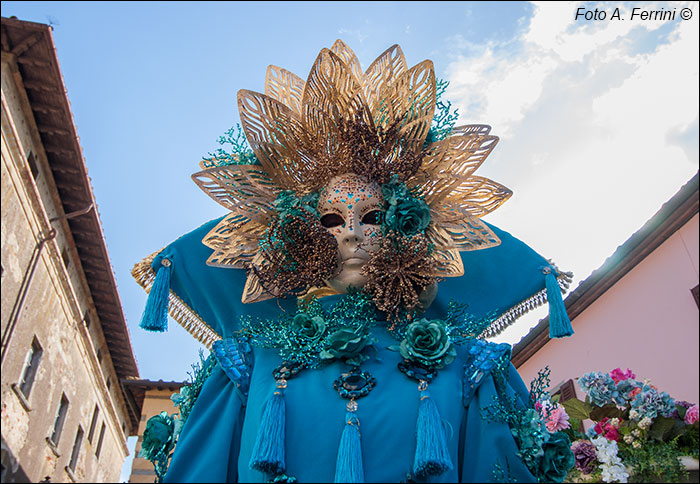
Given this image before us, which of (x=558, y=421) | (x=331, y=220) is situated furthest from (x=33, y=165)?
(x=558, y=421)

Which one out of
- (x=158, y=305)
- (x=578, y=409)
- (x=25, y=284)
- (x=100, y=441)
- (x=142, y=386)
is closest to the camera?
(x=158, y=305)

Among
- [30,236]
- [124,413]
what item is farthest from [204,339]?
[124,413]

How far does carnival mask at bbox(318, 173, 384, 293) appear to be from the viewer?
11.2ft

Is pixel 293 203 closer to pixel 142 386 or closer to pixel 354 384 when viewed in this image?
pixel 354 384

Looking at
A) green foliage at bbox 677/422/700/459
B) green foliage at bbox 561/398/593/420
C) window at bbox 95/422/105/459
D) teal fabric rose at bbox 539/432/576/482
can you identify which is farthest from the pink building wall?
window at bbox 95/422/105/459

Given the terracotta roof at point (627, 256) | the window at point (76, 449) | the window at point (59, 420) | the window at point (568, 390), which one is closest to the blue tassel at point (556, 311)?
the terracotta roof at point (627, 256)

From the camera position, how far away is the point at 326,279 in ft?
11.3

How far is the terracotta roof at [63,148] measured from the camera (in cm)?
1160

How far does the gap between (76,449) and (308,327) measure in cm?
1597

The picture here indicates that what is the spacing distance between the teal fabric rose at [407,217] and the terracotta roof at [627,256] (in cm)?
498

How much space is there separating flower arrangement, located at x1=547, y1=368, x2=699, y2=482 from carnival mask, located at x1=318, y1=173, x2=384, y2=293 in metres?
1.68

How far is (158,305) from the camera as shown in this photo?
3.41m

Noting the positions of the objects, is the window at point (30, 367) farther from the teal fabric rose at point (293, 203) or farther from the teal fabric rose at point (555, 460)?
the teal fabric rose at point (555, 460)

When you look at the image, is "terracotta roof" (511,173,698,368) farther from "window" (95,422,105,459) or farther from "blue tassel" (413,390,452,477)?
"window" (95,422,105,459)
